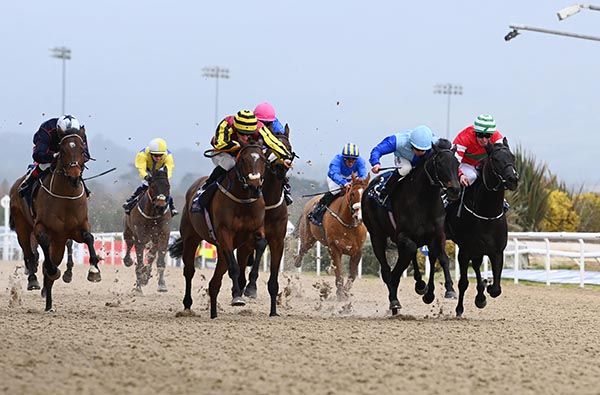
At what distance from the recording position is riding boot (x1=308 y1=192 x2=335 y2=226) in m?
15.3

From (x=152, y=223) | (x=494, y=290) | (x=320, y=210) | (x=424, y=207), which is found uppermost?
(x=424, y=207)

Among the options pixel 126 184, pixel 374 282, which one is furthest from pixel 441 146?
pixel 126 184

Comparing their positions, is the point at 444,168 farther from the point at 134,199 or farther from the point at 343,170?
the point at 134,199

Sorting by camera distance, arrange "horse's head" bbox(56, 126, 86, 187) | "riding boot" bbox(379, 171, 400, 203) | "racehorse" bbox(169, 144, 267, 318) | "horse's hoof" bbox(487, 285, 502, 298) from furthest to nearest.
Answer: "riding boot" bbox(379, 171, 400, 203) < "horse's head" bbox(56, 126, 86, 187) < "horse's hoof" bbox(487, 285, 502, 298) < "racehorse" bbox(169, 144, 267, 318)

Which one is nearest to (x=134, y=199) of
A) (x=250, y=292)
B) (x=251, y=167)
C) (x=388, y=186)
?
(x=250, y=292)

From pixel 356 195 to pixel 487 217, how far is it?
10.3ft

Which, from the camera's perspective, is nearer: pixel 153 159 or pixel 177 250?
pixel 177 250

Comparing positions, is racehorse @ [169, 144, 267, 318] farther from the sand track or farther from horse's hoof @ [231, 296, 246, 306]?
the sand track

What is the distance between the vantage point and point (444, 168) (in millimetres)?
11078

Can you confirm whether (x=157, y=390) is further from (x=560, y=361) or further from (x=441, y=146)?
(x=441, y=146)

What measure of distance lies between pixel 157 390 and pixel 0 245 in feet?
97.6

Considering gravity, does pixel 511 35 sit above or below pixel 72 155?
above

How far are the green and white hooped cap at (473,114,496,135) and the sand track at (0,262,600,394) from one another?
1910 millimetres

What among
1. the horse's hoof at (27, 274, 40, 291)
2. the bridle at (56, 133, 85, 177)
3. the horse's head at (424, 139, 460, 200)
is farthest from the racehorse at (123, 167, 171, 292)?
the horse's head at (424, 139, 460, 200)
